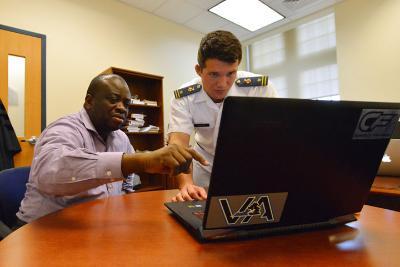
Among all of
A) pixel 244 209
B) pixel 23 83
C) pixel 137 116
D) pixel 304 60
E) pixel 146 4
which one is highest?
pixel 146 4

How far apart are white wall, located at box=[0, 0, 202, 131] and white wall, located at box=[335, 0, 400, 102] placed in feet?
7.72

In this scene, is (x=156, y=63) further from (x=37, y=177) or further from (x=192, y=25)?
(x=37, y=177)

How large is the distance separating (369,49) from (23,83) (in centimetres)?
398

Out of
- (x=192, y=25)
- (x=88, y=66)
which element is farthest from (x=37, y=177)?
(x=192, y=25)

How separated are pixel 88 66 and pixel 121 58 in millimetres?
459

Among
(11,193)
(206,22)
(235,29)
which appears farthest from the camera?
(235,29)

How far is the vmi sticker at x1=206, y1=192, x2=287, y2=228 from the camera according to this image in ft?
1.50

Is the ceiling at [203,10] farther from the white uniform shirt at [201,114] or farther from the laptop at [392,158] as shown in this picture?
the laptop at [392,158]

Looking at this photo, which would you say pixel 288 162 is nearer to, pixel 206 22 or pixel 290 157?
pixel 290 157

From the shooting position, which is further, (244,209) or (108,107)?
(108,107)

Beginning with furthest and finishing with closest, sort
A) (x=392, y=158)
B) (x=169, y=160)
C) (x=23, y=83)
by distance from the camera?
(x=23, y=83)
(x=392, y=158)
(x=169, y=160)

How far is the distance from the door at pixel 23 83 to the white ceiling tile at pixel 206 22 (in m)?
2.15

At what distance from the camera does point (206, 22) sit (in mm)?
4082

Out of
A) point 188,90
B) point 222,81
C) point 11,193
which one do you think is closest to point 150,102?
point 188,90
